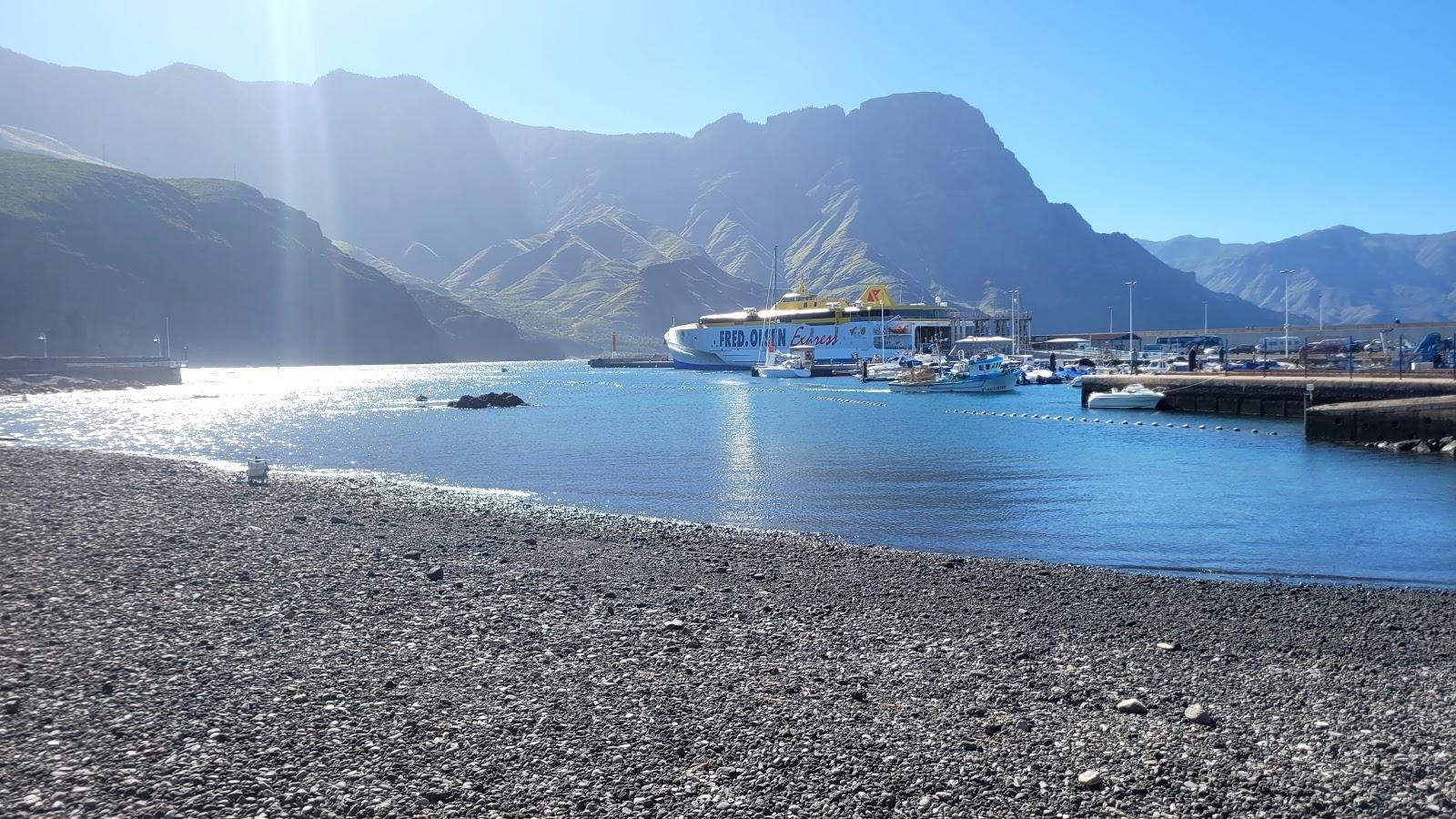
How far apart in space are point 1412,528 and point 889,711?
17529 mm

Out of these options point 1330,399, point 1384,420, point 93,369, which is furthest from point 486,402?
point 93,369

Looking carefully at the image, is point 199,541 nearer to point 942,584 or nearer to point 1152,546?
point 942,584

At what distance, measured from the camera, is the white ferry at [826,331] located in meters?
137

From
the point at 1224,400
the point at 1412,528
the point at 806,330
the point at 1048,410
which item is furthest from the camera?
the point at 806,330

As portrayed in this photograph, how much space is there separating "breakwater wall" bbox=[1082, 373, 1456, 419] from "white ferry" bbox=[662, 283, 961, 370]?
6402 cm

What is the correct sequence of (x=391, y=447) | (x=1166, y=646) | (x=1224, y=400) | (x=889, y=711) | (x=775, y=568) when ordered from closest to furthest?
(x=889, y=711) < (x=1166, y=646) < (x=775, y=568) < (x=391, y=447) < (x=1224, y=400)

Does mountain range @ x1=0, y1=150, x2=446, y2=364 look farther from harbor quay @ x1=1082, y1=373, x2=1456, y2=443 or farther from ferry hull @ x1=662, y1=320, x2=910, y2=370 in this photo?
harbor quay @ x1=1082, y1=373, x2=1456, y2=443

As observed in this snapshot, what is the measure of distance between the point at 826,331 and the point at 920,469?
110 metres

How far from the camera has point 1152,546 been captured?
717 inches

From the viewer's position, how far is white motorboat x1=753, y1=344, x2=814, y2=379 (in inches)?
4771

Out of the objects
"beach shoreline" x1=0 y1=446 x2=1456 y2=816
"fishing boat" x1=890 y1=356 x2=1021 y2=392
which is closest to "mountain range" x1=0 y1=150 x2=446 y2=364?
"fishing boat" x1=890 y1=356 x2=1021 y2=392

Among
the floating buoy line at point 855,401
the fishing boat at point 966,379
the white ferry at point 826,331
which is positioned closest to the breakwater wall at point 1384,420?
the floating buoy line at point 855,401

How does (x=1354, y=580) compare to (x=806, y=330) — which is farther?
(x=806, y=330)

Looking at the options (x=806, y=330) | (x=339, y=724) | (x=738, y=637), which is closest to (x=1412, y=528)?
(x=738, y=637)
